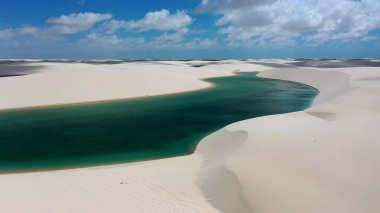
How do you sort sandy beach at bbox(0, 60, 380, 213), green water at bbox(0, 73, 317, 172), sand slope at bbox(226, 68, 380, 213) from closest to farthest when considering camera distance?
sand slope at bbox(226, 68, 380, 213) < sandy beach at bbox(0, 60, 380, 213) < green water at bbox(0, 73, 317, 172)

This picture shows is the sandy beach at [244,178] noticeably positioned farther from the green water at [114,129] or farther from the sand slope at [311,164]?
the green water at [114,129]

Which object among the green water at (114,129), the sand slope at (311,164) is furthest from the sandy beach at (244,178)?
the green water at (114,129)

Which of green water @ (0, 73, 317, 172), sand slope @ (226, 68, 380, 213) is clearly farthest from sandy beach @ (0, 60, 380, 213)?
green water @ (0, 73, 317, 172)

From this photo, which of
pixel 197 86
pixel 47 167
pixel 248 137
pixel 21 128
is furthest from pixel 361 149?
pixel 197 86

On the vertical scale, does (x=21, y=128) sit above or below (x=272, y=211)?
below

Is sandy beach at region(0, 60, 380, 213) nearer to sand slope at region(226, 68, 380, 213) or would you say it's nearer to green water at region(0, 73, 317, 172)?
sand slope at region(226, 68, 380, 213)

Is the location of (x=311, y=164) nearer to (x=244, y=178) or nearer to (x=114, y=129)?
(x=244, y=178)

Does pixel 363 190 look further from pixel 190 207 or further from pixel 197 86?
pixel 197 86

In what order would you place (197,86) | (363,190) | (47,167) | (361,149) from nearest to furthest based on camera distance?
(363,190) → (361,149) → (47,167) → (197,86)

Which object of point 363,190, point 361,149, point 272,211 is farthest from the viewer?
point 361,149
